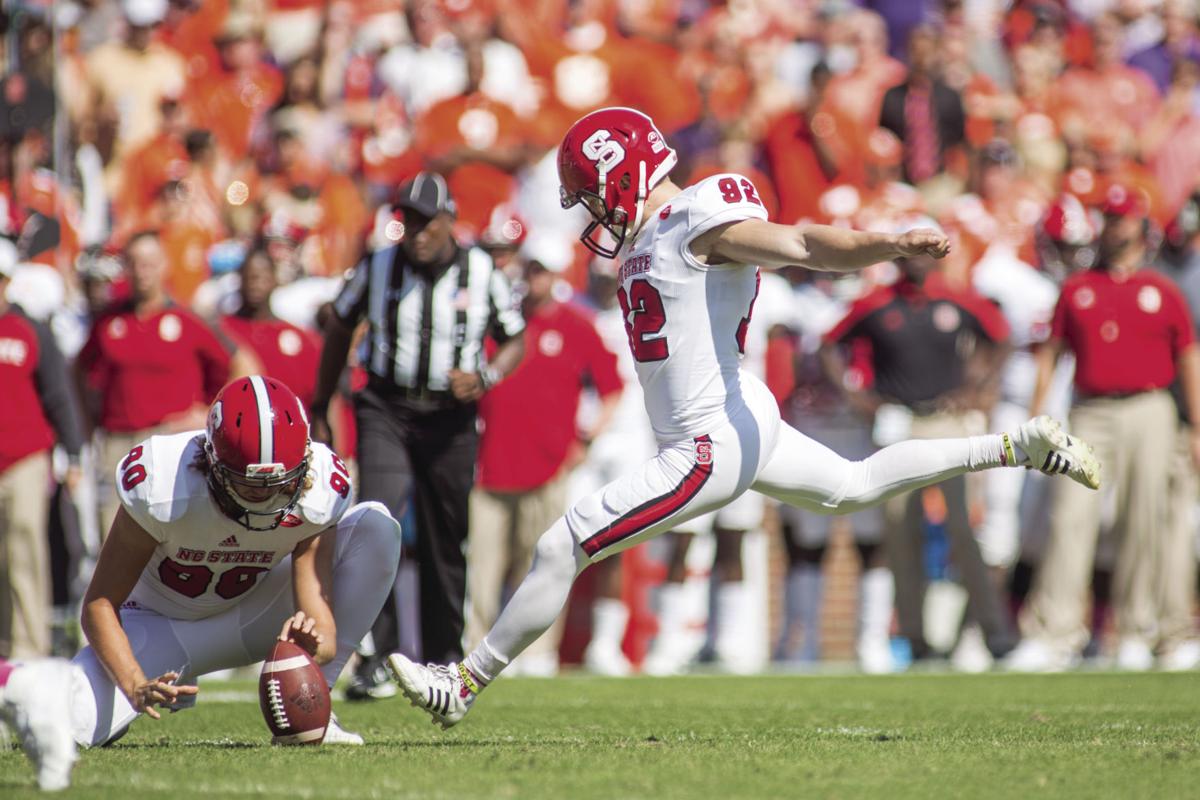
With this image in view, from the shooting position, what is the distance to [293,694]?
17.4ft

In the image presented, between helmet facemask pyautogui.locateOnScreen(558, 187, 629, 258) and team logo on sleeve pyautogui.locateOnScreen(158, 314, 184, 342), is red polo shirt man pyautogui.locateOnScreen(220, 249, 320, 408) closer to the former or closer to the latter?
team logo on sleeve pyautogui.locateOnScreen(158, 314, 184, 342)

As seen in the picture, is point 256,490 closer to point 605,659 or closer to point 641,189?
point 641,189

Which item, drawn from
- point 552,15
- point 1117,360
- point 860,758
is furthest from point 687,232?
point 552,15

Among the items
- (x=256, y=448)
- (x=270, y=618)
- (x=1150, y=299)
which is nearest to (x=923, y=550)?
(x=1150, y=299)

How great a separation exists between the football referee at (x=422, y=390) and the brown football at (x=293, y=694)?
6.74 feet

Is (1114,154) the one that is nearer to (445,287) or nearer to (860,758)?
(445,287)

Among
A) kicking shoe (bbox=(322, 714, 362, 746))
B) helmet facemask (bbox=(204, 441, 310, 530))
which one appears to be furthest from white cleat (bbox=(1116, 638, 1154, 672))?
helmet facemask (bbox=(204, 441, 310, 530))

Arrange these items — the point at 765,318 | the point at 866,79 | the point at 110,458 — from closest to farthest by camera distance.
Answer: the point at 110,458 < the point at 765,318 < the point at 866,79

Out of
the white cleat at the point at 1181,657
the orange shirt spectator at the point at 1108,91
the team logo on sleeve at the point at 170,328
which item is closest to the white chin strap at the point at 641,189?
the team logo on sleeve at the point at 170,328

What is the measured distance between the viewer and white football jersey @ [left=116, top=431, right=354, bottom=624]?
5.29 m

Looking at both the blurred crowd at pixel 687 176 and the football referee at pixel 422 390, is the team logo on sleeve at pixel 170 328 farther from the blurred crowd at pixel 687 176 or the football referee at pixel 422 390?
the football referee at pixel 422 390

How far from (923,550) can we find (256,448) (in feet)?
19.1

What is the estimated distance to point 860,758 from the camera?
5.07m

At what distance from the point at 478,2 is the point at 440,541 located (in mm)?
7619
